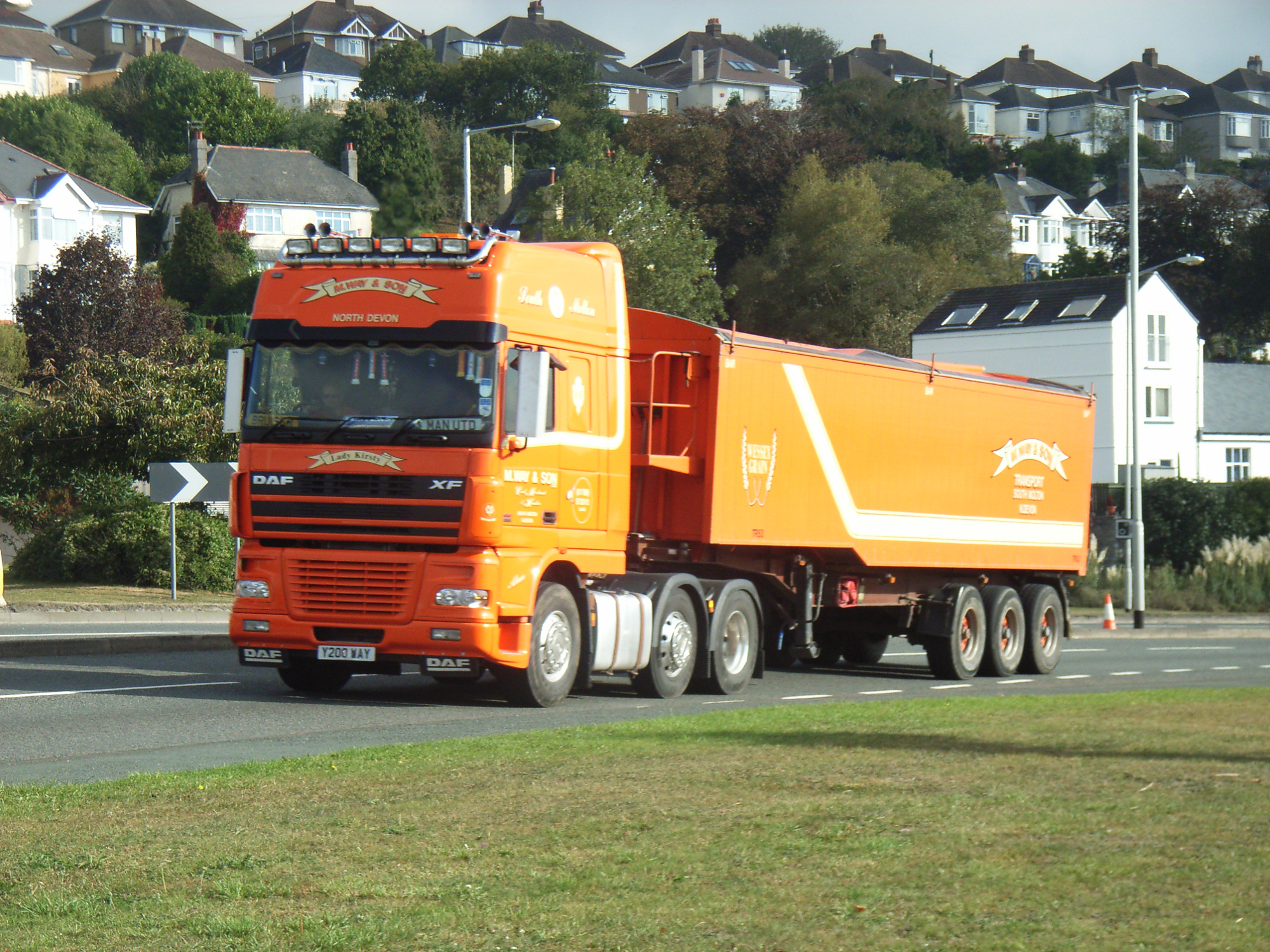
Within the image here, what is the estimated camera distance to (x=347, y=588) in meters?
14.1

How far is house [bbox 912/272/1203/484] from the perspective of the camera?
6988 cm

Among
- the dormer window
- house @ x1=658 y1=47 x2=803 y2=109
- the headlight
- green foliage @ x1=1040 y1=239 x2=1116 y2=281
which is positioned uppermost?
house @ x1=658 y1=47 x2=803 y2=109

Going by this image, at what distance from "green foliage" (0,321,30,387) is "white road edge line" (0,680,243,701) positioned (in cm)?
4907

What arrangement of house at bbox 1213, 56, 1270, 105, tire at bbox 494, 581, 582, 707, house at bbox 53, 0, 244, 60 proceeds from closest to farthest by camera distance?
tire at bbox 494, 581, 582, 707
house at bbox 53, 0, 244, 60
house at bbox 1213, 56, 1270, 105

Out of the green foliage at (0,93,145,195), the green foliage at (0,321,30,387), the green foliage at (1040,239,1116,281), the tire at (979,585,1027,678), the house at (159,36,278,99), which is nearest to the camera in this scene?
the tire at (979,585,1027,678)

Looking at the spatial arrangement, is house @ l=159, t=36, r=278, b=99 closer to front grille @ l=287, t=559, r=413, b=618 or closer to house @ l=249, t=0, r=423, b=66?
house @ l=249, t=0, r=423, b=66

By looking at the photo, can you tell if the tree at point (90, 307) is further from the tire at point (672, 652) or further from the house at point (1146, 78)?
the house at point (1146, 78)

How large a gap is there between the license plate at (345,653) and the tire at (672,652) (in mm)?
2651

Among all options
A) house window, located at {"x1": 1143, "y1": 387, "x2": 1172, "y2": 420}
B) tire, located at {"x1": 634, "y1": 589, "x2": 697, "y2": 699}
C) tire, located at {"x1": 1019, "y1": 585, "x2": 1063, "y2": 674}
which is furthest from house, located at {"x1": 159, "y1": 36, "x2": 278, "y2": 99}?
tire, located at {"x1": 634, "y1": 589, "x2": 697, "y2": 699}

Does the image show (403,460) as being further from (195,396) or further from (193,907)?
(195,396)

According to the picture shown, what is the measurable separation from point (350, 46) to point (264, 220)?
74.6m

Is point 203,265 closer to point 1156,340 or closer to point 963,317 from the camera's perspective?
point 963,317

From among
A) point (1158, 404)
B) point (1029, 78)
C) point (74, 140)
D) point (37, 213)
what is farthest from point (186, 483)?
point (1029, 78)

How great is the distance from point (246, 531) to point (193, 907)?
327 inches
